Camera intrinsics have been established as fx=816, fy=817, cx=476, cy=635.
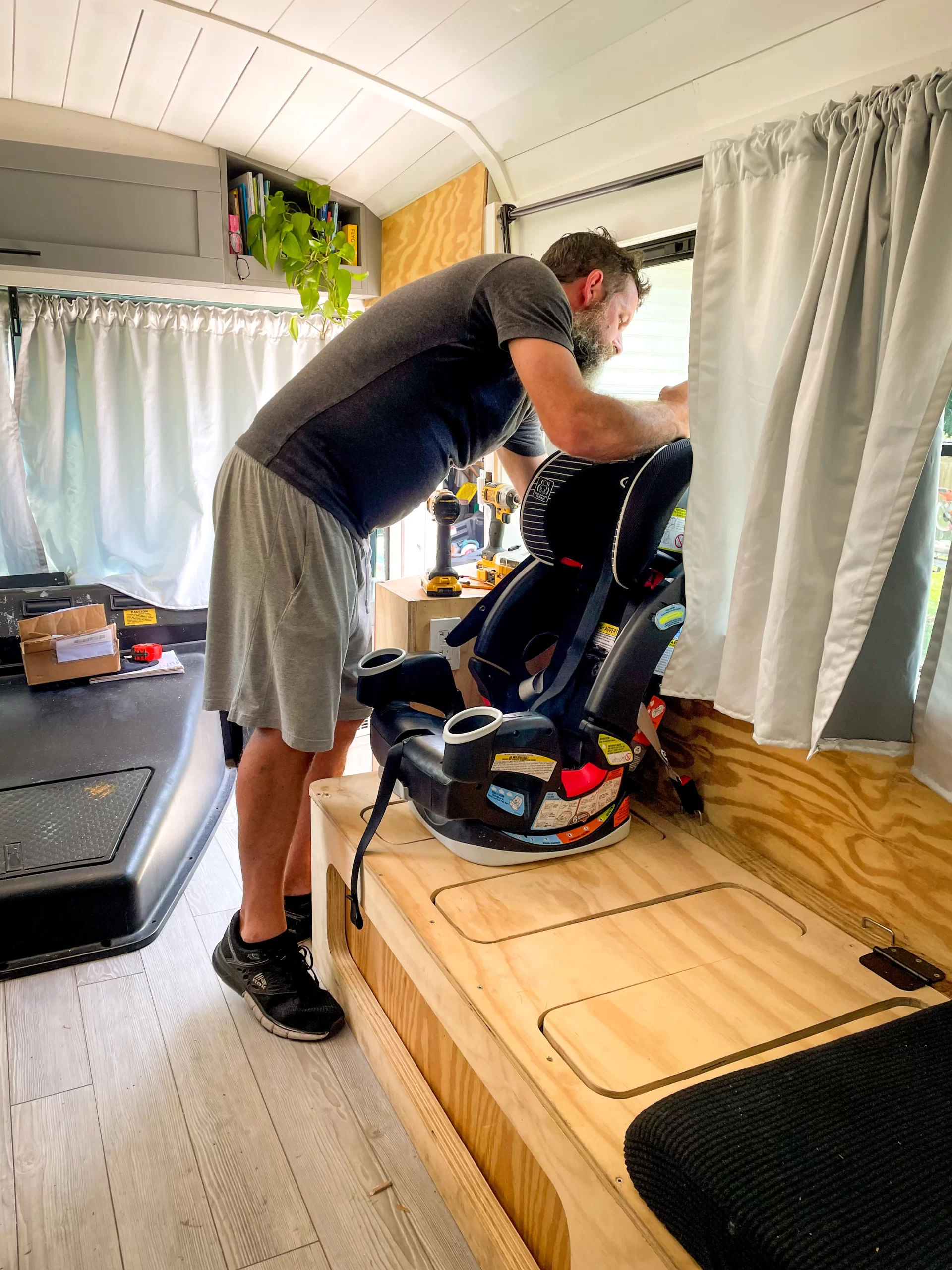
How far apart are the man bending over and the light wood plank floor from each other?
119 millimetres

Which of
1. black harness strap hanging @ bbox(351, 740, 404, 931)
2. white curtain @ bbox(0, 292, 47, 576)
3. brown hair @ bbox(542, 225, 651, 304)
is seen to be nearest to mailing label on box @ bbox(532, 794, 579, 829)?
black harness strap hanging @ bbox(351, 740, 404, 931)

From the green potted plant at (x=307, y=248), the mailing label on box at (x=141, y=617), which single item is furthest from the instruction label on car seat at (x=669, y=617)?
the mailing label on box at (x=141, y=617)

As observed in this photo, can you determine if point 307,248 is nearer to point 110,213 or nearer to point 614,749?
point 110,213

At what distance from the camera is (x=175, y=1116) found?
146 cm

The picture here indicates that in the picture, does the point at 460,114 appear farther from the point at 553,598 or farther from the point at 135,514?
the point at 135,514

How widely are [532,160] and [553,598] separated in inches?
50.4

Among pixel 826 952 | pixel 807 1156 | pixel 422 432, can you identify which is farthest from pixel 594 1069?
pixel 422 432

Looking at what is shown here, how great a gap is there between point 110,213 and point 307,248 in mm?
666

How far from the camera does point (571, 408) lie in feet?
4.36

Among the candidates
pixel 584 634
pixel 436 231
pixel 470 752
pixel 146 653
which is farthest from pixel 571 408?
pixel 146 653

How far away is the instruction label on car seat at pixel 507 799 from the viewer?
144 cm

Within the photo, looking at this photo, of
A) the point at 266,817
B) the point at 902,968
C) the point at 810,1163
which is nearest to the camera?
the point at 810,1163

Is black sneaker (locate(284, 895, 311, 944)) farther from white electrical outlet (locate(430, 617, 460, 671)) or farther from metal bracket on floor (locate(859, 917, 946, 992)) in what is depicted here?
metal bracket on floor (locate(859, 917, 946, 992))

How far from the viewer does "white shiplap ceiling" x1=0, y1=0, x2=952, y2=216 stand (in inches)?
55.9
